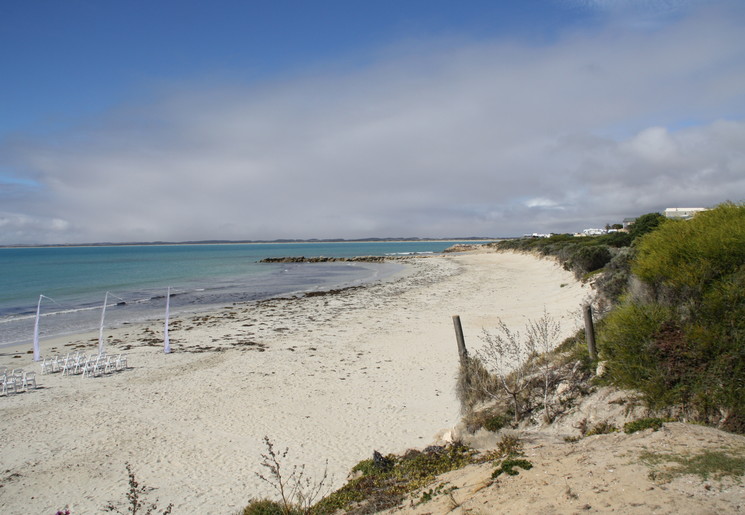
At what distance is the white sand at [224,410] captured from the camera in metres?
7.69

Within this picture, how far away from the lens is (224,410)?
1073 cm

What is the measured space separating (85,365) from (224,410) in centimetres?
669

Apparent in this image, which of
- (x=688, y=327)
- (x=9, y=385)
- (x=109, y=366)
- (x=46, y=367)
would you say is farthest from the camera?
(x=109, y=366)

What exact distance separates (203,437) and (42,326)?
2027 cm

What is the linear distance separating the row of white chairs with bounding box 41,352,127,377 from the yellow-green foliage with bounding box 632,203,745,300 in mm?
15279

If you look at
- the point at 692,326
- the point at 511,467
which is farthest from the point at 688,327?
the point at 511,467

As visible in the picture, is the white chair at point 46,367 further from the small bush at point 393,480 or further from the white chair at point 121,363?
the small bush at point 393,480

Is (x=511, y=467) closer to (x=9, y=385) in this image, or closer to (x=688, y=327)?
(x=688, y=327)

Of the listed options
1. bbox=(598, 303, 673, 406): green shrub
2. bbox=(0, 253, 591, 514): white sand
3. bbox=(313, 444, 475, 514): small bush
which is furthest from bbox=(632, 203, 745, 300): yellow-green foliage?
bbox=(0, 253, 591, 514): white sand

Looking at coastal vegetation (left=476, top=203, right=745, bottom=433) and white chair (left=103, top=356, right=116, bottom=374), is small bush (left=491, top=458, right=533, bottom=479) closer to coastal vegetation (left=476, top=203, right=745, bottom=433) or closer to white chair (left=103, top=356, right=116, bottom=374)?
coastal vegetation (left=476, top=203, right=745, bottom=433)

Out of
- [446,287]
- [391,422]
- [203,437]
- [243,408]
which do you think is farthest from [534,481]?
[446,287]

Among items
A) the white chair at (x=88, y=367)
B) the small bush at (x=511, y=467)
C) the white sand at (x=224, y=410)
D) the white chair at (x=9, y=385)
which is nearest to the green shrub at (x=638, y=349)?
the small bush at (x=511, y=467)

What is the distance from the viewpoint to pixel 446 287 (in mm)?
35062

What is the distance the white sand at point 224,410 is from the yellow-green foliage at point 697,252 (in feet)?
16.1
